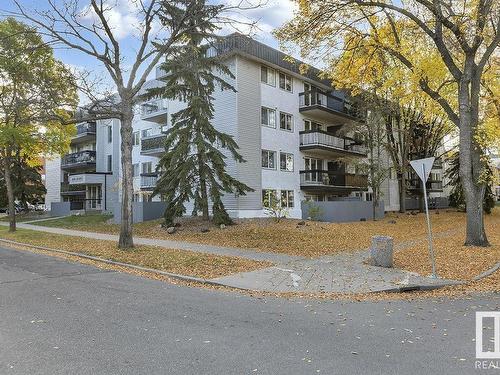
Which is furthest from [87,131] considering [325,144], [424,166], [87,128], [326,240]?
[424,166]

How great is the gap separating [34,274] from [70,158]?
4122cm

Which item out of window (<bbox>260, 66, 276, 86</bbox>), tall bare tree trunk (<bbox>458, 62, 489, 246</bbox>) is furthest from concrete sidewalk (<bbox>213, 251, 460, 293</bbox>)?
window (<bbox>260, 66, 276, 86</bbox>)

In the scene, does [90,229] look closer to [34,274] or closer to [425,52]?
[34,274]

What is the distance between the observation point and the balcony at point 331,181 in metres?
30.7

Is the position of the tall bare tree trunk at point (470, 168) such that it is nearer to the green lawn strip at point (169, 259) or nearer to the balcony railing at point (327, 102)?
the green lawn strip at point (169, 259)

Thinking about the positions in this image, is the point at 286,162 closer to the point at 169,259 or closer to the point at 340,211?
the point at 340,211

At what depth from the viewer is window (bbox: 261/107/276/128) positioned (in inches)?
1119

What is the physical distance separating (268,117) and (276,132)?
1184 mm

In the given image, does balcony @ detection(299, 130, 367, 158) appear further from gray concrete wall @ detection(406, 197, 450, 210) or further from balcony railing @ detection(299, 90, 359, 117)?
gray concrete wall @ detection(406, 197, 450, 210)

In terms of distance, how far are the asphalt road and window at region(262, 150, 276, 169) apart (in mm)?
19694

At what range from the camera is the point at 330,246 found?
16.4 m

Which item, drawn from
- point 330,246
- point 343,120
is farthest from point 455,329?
point 343,120

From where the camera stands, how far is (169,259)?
12727mm

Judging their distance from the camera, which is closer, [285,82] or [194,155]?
[194,155]
